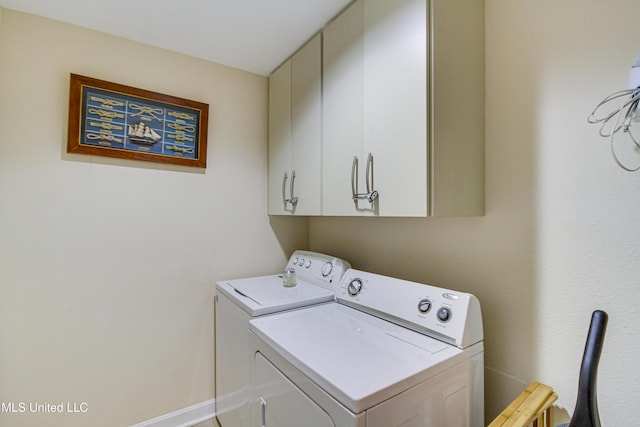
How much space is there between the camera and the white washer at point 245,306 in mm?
1393

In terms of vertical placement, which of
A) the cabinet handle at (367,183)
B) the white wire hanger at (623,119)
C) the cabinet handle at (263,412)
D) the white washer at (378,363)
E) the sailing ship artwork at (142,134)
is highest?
the sailing ship artwork at (142,134)

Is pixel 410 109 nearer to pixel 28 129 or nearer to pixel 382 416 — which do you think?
pixel 382 416

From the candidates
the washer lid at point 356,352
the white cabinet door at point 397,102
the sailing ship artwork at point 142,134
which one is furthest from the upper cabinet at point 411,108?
the sailing ship artwork at point 142,134

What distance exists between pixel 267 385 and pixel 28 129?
1.66 m

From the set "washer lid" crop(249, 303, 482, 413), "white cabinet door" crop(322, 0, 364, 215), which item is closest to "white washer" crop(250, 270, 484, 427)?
"washer lid" crop(249, 303, 482, 413)

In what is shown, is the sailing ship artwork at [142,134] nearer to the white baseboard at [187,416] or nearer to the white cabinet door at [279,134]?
the white cabinet door at [279,134]

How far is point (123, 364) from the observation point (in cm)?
166

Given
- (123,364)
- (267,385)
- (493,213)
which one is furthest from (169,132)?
(493,213)

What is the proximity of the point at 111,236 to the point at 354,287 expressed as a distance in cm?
136

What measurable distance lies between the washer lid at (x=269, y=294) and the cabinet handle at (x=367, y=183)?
58 cm

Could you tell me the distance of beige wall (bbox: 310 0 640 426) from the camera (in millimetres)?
892

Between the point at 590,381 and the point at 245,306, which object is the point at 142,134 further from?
the point at 590,381

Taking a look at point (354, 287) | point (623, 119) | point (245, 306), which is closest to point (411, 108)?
point (623, 119)

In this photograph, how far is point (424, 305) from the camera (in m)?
1.15
